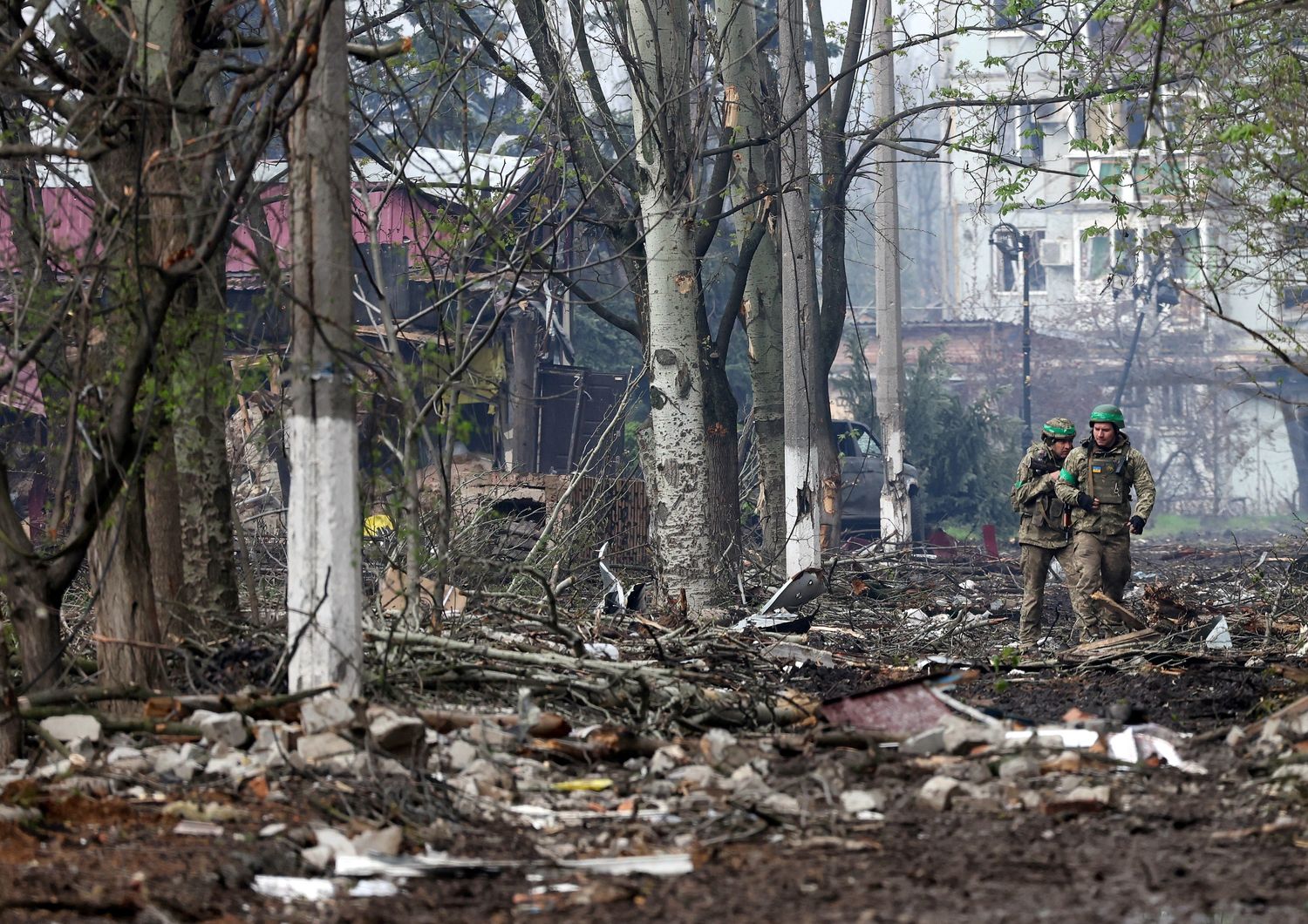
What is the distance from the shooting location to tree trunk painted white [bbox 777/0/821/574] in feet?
46.1

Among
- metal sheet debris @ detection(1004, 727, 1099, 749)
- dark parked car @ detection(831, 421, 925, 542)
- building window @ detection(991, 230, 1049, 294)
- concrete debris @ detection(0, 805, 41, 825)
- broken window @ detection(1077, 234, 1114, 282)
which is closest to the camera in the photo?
concrete debris @ detection(0, 805, 41, 825)

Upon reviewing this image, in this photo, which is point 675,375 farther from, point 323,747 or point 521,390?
point 521,390

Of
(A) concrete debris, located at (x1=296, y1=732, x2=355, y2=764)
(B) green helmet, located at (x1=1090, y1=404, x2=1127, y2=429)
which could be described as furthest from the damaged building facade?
(A) concrete debris, located at (x1=296, y1=732, x2=355, y2=764)

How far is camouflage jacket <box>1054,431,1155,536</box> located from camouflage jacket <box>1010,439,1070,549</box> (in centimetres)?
16

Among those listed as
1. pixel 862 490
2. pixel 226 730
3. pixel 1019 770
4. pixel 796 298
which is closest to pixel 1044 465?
pixel 796 298

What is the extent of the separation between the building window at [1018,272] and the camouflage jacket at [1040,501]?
43426mm

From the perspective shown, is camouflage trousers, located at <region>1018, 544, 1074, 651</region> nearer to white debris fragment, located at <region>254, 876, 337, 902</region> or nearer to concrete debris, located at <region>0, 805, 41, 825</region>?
white debris fragment, located at <region>254, 876, 337, 902</region>

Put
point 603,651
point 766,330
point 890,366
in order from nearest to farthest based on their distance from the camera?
1. point 603,651
2. point 766,330
3. point 890,366

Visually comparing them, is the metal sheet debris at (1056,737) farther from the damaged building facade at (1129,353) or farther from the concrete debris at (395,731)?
the damaged building facade at (1129,353)

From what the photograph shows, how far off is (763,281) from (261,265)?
33.0 feet

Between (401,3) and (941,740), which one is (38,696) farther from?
(401,3)

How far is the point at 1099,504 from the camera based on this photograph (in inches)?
458

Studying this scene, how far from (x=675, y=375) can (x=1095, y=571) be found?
369 centimetres

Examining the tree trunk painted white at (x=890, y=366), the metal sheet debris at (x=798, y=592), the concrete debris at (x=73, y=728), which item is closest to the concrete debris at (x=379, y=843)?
the concrete debris at (x=73, y=728)
